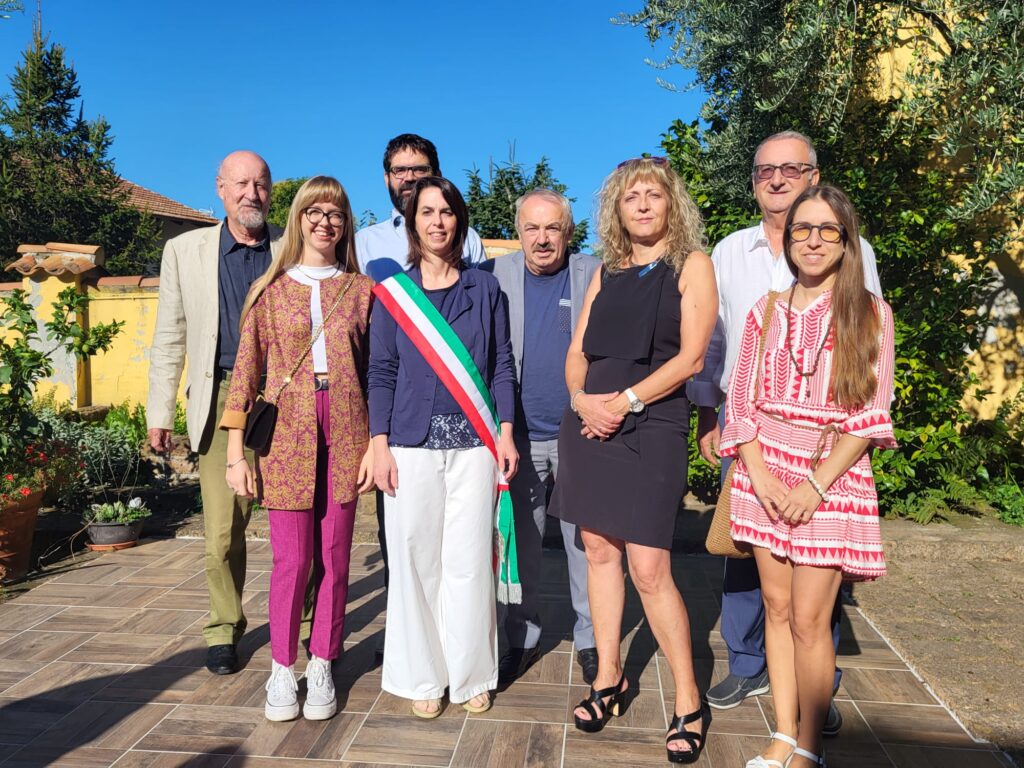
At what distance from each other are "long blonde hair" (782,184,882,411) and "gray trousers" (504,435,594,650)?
1.29 meters

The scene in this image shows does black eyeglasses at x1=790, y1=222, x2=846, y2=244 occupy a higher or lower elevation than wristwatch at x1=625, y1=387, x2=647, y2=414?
higher

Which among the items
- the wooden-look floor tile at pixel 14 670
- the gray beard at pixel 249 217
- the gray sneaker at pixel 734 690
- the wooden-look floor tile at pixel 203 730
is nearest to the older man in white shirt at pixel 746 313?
the gray sneaker at pixel 734 690

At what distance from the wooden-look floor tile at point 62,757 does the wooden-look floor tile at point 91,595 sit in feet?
4.88

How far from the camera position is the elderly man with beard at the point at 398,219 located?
361 cm

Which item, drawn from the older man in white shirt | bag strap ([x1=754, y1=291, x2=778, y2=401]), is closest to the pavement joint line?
the older man in white shirt

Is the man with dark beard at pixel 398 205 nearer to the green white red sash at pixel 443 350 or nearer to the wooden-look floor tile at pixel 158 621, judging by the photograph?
the green white red sash at pixel 443 350

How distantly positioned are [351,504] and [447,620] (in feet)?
1.88

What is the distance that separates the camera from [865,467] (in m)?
2.38

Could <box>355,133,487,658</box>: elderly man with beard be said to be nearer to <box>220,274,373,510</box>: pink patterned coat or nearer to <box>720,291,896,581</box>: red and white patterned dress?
<box>220,274,373,510</box>: pink patterned coat

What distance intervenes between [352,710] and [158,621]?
1.48 metres

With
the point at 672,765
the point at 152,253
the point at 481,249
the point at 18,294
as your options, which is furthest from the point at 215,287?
the point at 152,253

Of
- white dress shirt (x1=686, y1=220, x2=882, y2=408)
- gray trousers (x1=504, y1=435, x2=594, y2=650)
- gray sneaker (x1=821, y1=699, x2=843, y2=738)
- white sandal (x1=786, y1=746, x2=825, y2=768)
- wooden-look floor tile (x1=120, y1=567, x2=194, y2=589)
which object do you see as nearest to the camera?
white sandal (x1=786, y1=746, x2=825, y2=768)

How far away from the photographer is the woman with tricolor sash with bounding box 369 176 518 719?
9.59 ft

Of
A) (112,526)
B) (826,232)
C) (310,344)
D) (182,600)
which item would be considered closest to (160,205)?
(112,526)
